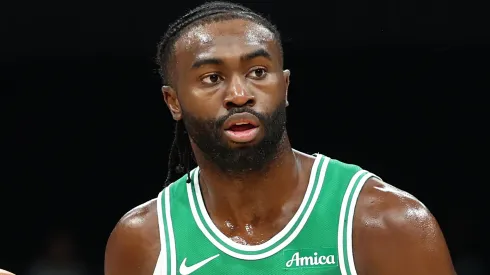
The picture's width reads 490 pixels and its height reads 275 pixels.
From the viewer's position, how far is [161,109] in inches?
186

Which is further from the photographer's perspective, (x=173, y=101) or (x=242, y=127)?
(x=173, y=101)

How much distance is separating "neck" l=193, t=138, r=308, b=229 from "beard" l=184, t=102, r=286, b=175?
0.09 feet

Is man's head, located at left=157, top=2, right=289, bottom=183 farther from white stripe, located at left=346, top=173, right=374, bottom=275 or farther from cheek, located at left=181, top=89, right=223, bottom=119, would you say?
white stripe, located at left=346, top=173, right=374, bottom=275

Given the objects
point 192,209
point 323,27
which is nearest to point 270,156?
point 192,209

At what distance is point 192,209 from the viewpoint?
2398 mm

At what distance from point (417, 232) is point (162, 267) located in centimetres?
65

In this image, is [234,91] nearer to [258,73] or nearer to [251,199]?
[258,73]

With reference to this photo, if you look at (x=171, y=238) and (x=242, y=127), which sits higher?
(x=242, y=127)

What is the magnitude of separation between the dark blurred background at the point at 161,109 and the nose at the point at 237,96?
205 centimetres

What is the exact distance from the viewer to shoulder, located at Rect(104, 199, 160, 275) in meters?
2.37

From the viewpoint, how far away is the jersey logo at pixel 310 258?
218 cm

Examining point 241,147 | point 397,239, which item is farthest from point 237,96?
point 397,239

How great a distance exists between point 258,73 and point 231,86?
0.08 m

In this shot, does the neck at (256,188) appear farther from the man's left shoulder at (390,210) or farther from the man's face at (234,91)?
the man's left shoulder at (390,210)
